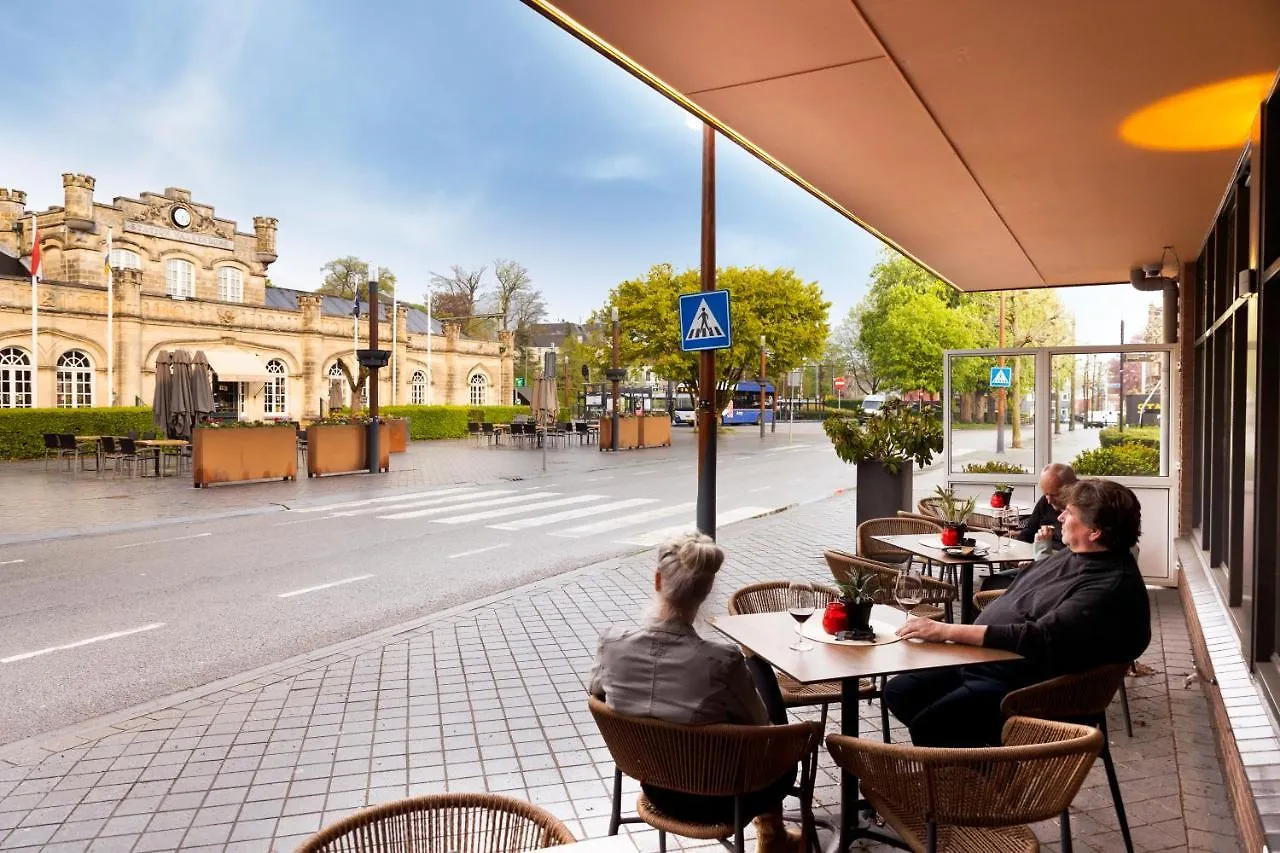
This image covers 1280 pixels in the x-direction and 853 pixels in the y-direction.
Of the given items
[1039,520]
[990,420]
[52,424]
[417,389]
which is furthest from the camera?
[417,389]

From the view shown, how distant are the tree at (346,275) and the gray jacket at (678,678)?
6647 centimetres

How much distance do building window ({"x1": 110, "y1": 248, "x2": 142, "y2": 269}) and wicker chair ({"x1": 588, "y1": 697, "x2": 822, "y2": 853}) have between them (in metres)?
40.5

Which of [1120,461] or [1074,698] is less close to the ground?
[1120,461]

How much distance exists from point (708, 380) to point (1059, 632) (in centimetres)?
439

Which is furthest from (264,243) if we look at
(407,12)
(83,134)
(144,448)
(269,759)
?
(407,12)

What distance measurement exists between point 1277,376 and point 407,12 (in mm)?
140168

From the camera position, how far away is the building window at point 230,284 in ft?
133

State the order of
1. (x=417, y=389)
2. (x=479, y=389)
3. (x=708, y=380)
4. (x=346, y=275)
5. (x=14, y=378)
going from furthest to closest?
1. (x=346, y=275)
2. (x=479, y=389)
3. (x=417, y=389)
4. (x=14, y=378)
5. (x=708, y=380)

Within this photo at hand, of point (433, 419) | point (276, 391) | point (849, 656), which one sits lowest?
point (849, 656)

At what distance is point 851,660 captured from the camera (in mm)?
3215

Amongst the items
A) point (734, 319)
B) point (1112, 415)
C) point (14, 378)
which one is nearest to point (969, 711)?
point (1112, 415)

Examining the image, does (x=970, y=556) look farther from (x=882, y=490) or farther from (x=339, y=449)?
(x=339, y=449)

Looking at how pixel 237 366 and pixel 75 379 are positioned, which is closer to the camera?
pixel 75 379

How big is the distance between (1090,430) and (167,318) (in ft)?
116
